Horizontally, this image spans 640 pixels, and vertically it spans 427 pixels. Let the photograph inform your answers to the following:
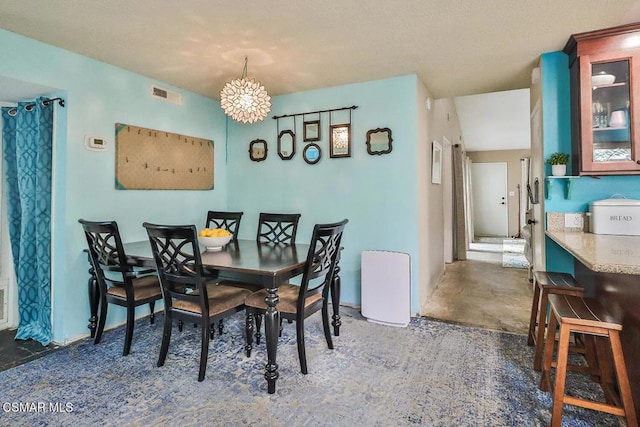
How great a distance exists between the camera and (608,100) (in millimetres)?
2395

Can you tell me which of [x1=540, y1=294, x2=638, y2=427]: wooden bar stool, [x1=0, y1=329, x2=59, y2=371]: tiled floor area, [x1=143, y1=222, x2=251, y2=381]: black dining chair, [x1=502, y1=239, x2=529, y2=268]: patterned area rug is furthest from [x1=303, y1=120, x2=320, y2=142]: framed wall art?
[x1=502, y1=239, x2=529, y2=268]: patterned area rug

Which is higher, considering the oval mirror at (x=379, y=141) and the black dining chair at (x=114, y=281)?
the oval mirror at (x=379, y=141)

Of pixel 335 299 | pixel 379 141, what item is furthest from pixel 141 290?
pixel 379 141

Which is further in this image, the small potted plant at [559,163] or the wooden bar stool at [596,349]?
the small potted plant at [559,163]

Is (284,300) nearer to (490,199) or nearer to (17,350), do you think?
(17,350)

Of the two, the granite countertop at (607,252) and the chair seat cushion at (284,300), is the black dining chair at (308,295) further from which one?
the granite countertop at (607,252)

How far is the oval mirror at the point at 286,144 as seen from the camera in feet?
12.3

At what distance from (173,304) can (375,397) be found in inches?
53.8

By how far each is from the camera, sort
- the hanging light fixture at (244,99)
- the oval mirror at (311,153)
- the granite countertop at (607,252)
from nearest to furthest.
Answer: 1. the granite countertop at (607,252)
2. the hanging light fixture at (244,99)
3. the oval mirror at (311,153)

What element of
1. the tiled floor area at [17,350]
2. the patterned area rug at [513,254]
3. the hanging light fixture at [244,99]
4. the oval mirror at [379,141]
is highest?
the hanging light fixture at [244,99]

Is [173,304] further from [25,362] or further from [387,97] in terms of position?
[387,97]

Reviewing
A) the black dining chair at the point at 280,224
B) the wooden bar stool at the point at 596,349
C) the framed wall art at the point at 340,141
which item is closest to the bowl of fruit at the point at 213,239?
the black dining chair at the point at 280,224

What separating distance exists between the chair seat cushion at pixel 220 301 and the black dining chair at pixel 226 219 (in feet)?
3.49

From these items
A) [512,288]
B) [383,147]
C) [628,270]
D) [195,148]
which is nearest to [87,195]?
[195,148]
